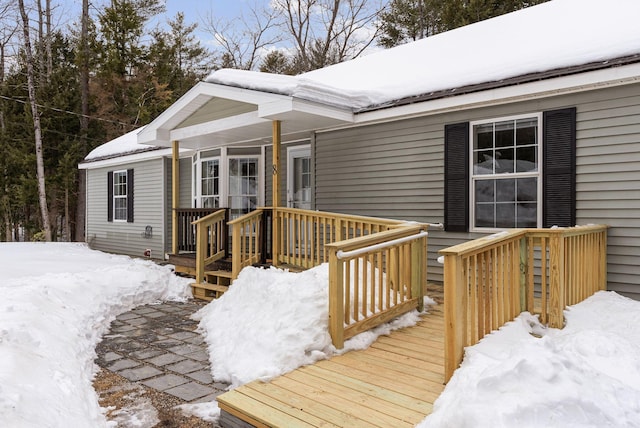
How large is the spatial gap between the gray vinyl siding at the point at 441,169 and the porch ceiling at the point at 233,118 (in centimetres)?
66

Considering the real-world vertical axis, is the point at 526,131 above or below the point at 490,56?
below

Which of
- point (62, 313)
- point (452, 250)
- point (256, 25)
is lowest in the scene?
point (62, 313)

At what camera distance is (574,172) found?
5195mm

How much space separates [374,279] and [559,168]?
2.81 m

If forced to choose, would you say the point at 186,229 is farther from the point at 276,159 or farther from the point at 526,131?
the point at 526,131

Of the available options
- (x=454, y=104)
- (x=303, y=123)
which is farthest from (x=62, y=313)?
(x=454, y=104)

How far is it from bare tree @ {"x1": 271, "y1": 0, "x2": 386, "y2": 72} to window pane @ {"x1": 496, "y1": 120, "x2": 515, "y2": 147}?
1513 centimetres

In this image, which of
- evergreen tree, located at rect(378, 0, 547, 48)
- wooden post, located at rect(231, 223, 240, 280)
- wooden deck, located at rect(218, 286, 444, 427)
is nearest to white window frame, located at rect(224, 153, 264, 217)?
wooden post, located at rect(231, 223, 240, 280)

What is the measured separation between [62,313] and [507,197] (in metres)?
5.57

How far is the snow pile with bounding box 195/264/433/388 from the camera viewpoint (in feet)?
11.9

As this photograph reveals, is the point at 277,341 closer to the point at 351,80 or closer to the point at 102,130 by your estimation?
the point at 351,80

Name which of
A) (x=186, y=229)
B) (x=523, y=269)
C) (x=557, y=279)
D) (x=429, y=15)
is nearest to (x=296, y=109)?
(x=523, y=269)

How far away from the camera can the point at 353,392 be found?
3066mm

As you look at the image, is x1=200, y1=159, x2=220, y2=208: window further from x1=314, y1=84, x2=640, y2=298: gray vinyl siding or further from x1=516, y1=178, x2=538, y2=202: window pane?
x1=516, y1=178, x2=538, y2=202: window pane
